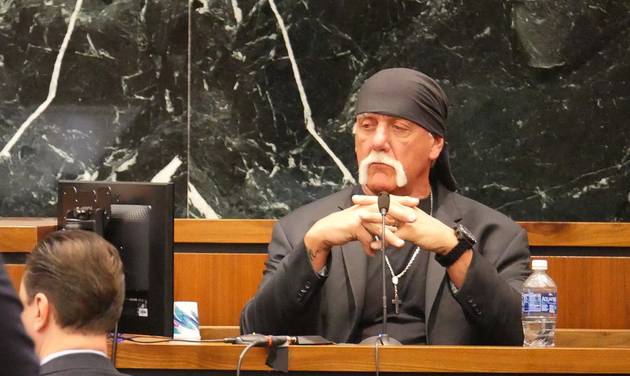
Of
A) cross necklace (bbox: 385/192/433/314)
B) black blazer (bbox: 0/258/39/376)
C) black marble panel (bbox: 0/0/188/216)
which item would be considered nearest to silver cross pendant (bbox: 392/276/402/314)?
cross necklace (bbox: 385/192/433/314)

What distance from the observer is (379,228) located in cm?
352

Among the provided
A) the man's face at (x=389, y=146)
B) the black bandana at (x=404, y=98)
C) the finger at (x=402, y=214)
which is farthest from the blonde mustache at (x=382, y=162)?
the finger at (x=402, y=214)

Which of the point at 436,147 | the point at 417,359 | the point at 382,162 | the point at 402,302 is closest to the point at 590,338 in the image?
the point at 402,302

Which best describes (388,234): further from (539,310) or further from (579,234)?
(579,234)

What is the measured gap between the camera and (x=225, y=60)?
4.85 m

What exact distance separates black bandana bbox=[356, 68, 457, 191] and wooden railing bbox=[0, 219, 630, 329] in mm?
876

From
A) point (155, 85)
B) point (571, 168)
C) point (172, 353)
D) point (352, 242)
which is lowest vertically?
point (172, 353)

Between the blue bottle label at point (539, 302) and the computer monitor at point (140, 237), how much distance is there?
1022 millimetres

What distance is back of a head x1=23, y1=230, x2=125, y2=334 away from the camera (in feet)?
8.11

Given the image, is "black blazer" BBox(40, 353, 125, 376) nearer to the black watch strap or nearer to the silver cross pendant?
the black watch strap

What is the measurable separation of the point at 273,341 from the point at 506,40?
227 centimetres

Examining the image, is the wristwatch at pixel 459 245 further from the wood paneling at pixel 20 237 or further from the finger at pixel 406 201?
the wood paneling at pixel 20 237

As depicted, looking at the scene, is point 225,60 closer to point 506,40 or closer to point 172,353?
point 506,40

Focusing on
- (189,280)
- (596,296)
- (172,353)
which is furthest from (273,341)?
(596,296)
